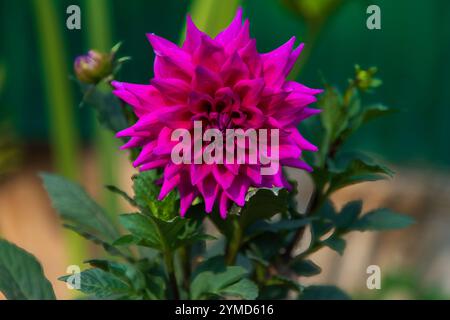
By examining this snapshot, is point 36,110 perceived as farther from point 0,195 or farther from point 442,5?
point 442,5

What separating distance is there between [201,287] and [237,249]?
34 mm

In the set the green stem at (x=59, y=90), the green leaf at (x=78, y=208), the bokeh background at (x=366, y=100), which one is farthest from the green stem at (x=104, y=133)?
the green leaf at (x=78, y=208)

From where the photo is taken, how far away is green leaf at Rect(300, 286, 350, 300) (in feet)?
1.55

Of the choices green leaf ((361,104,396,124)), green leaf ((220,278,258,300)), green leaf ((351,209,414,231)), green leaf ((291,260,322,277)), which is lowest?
green leaf ((291,260,322,277))

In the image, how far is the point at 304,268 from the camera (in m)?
0.47

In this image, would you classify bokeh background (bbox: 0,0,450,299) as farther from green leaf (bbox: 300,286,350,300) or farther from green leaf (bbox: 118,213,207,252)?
green leaf (bbox: 118,213,207,252)

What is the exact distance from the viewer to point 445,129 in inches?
74.4

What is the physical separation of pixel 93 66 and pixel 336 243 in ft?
0.59

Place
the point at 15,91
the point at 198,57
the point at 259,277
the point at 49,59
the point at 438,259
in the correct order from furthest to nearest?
the point at 15,91, the point at 438,259, the point at 49,59, the point at 259,277, the point at 198,57

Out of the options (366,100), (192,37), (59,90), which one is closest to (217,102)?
(192,37)

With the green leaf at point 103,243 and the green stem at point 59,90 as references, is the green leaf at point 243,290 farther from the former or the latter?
the green stem at point 59,90

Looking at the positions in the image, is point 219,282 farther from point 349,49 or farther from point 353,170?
point 349,49

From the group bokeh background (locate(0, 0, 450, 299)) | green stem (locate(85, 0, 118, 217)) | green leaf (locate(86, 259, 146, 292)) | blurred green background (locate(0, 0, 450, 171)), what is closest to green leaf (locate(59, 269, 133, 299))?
green leaf (locate(86, 259, 146, 292))
